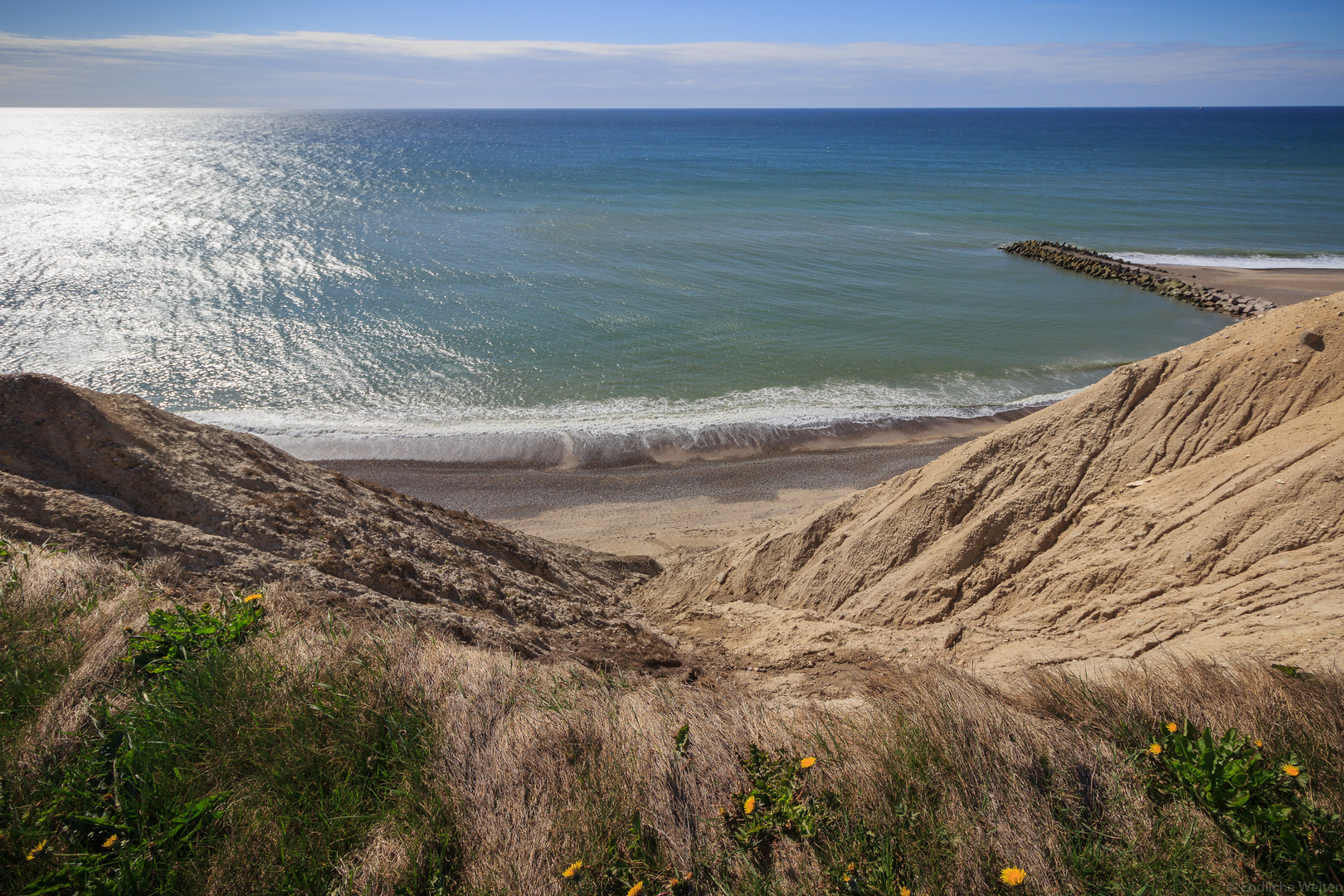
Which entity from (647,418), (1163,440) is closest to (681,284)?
(647,418)

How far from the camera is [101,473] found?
6.39 meters

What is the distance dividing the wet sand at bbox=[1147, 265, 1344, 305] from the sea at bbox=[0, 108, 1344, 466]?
7.69 ft

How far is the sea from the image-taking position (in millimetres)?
18516

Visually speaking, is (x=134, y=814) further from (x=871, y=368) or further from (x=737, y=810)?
(x=871, y=368)

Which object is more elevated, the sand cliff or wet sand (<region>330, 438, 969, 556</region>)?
the sand cliff

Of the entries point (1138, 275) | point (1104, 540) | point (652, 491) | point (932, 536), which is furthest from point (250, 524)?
point (1138, 275)

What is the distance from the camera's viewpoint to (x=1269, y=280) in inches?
1313

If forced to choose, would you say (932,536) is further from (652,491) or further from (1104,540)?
(652,491)

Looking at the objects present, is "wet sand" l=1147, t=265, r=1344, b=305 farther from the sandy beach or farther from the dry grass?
the dry grass

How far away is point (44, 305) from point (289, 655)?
30184 millimetres

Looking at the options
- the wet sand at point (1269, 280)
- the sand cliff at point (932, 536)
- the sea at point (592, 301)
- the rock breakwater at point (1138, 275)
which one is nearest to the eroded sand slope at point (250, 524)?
the sand cliff at point (932, 536)

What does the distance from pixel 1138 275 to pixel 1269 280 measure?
6.37m

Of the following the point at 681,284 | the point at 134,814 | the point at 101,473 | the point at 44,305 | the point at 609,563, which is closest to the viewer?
the point at 134,814

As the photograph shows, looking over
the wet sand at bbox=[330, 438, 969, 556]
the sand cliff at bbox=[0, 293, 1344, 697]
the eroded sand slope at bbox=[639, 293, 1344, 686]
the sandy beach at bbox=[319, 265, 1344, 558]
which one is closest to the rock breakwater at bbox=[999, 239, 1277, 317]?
the sandy beach at bbox=[319, 265, 1344, 558]
